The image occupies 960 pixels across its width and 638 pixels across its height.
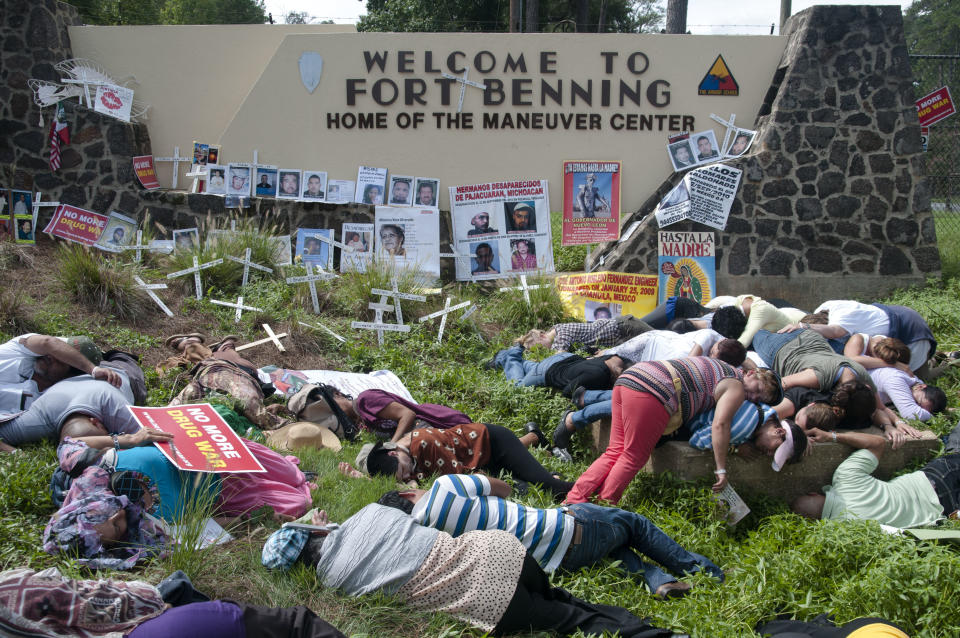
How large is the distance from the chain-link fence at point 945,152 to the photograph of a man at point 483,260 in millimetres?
5759

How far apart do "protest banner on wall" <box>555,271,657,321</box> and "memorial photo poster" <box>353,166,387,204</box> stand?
267 cm

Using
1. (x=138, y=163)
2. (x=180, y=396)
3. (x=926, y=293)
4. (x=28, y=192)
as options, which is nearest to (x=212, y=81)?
(x=138, y=163)

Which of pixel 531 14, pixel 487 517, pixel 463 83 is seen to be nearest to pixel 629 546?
pixel 487 517

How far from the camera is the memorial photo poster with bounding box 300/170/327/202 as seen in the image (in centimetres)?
1009

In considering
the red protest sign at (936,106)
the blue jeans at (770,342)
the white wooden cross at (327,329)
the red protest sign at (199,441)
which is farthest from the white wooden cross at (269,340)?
the red protest sign at (936,106)

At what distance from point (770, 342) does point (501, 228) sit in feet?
13.9

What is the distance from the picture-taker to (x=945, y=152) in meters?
12.3

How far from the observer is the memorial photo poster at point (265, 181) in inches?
399

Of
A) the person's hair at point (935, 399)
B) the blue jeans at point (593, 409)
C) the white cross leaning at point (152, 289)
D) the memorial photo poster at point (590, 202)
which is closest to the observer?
the blue jeans at point (593, 409)

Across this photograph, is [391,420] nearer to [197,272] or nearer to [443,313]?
[443,313]

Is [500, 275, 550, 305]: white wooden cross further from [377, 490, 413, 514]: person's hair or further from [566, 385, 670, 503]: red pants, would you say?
[377, 490, 413, 514]: person's hair

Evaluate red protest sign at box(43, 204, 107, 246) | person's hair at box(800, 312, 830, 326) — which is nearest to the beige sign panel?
red protest sign at box(43, 204, 107, 246)

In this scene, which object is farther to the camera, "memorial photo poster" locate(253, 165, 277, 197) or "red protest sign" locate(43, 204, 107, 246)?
"memorial photo poster" locate(253, 165, 277, 197)

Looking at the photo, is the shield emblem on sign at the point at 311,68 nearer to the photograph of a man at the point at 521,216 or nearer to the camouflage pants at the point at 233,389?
the photograph of a man at the point at 521,216
